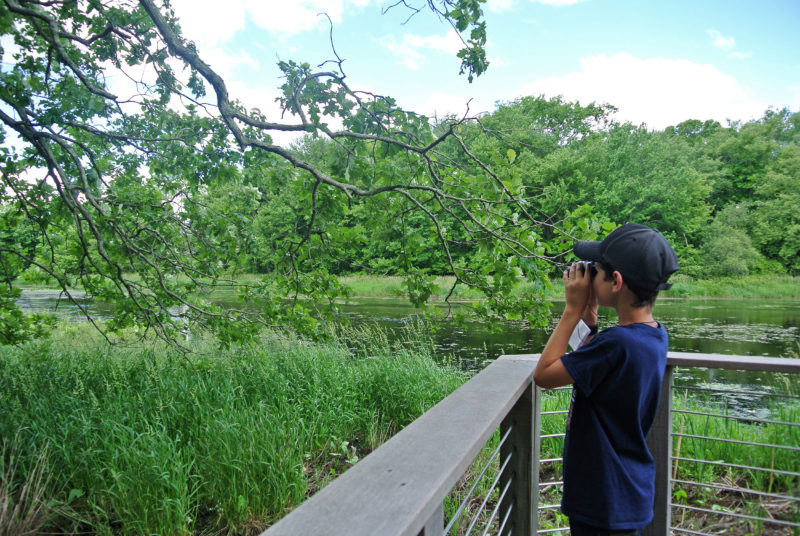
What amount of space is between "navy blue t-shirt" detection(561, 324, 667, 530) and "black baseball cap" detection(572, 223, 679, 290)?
0.13 metres

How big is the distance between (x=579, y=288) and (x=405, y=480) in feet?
2.82

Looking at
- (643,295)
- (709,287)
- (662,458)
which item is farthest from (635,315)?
(709,287)

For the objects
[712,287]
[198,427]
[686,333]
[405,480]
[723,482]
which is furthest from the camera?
[712,287]

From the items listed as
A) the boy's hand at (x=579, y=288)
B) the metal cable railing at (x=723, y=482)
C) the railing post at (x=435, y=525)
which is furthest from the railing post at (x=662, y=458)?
the railing post at (x=435, y=525)

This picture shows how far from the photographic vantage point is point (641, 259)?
130 cm

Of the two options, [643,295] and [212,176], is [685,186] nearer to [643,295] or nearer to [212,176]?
[212,176]

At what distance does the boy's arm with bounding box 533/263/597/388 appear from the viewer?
1338 millimetres

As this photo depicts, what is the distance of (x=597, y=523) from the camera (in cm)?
126

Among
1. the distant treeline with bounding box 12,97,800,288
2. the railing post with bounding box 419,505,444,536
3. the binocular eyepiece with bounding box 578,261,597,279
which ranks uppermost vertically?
the distant treeline with bounding box 12,97,800,288

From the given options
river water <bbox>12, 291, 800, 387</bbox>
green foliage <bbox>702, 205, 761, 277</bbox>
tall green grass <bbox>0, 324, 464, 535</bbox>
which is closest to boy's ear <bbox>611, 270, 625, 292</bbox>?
tall green grass <bbox>0, 324, 464, 535</bbox>

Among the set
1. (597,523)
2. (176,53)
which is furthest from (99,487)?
(597,523)

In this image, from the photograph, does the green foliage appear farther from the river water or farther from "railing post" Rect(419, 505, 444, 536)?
"railing post" Rect(419, 505, 444, 536)

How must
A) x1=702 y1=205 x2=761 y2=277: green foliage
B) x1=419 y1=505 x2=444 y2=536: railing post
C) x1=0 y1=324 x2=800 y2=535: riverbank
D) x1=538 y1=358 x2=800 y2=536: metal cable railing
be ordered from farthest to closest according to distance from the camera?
x1=702 y1=205 x2=761 y2=277: green foliage, x1=0 y1=324 x2=800 y2=535: riverbank, x1=538 y1=358 x2=800 y2=536: metal cable railing, x1=419 y1=505 x2=444 y2=536: railing post

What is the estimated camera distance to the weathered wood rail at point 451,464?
2.11 feet
